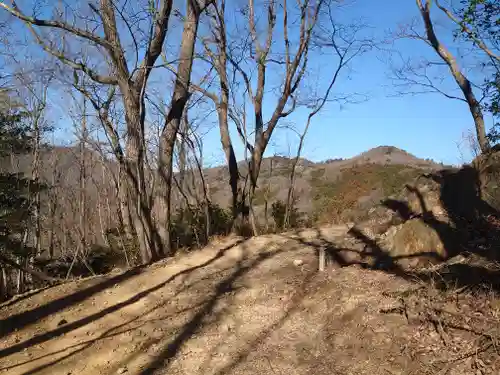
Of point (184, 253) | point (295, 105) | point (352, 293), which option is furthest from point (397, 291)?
point (295, 105)

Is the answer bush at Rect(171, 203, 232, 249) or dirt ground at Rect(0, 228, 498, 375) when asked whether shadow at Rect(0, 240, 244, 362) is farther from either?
bush at Rect(171, 203, 232, 249)

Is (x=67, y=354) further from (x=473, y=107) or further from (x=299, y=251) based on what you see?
(x=473, y=107)

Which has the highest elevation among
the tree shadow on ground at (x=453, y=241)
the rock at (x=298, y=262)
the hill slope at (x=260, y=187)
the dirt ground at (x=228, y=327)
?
the hill slope at (x=260, y=187)

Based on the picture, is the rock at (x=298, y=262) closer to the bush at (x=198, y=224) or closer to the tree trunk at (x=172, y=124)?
the tree trunk at (x=172, y=124)

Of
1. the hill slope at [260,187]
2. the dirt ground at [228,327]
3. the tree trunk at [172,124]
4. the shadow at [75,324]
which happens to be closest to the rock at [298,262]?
the dirt ground at [228,327]

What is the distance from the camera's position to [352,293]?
4.74 metres

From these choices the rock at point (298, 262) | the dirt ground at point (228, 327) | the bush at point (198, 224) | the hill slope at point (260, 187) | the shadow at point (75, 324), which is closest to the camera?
the dirt ground at point (228, 327)

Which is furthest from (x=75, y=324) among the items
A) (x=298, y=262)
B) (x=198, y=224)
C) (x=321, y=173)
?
(x=321, y=173)

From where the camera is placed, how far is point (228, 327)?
461 centimetres

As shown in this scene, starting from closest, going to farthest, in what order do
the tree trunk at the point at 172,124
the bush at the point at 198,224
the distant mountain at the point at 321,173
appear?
the tree trunk at the point at 172,124 < the bush at the point at 198,224 < the distant mountain at the point at 321,173

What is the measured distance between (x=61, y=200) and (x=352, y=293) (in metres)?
12.5

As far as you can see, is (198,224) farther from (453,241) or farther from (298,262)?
(453,241)

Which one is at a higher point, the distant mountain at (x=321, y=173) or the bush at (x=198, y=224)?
the distant mountain at (x=321, y=173)

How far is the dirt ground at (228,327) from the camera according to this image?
3.77m
